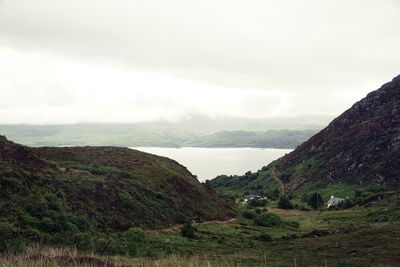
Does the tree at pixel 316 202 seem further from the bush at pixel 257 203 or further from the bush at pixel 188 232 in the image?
the bush at pixel 188 232

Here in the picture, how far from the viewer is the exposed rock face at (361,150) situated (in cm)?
14512

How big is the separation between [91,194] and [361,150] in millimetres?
129610

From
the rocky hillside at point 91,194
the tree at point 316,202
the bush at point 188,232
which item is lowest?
the tree at point 316,202

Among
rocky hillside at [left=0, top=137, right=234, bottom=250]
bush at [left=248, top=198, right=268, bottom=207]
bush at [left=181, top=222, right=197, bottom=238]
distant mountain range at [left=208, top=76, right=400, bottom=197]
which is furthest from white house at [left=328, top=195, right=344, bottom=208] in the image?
bush at [left=181, top=222, right=197, bottom=238]

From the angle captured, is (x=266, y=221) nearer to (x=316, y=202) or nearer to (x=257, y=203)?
(x=257, y=203)

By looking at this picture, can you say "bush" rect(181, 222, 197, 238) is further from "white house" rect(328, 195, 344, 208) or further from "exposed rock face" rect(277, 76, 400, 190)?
"exposed rock face" rect(277, 76, 400, 190)

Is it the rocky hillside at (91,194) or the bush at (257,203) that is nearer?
the rocky hillside at (91,194)

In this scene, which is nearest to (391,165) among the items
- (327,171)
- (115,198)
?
(327,171)

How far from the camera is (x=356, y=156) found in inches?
6206

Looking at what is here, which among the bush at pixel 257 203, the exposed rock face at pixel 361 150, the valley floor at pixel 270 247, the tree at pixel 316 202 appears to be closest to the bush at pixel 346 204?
the tree at pixel 316 202

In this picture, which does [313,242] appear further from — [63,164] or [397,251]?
Result: [63,164]

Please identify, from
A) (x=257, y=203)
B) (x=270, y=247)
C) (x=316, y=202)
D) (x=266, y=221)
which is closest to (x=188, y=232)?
(x=270, y=247)

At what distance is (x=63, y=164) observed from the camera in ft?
227

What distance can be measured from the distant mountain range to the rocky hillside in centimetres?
8171
